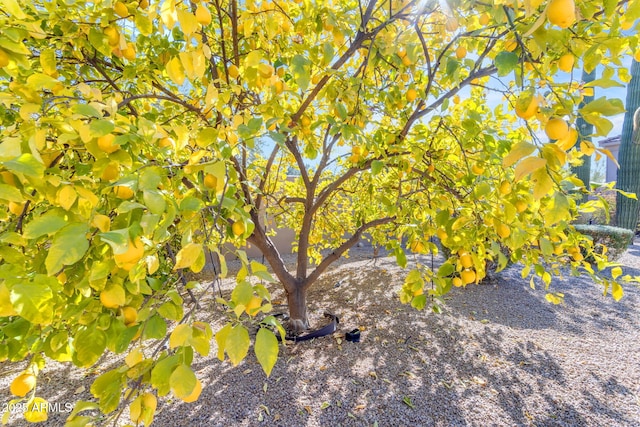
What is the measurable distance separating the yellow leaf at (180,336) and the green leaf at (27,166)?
0.37 m

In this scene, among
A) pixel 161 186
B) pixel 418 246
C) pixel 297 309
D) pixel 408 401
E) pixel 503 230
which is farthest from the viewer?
pixel 297 309

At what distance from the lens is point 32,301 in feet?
1.64

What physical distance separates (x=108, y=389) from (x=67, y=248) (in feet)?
1.15

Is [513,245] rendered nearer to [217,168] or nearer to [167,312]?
[217,168]

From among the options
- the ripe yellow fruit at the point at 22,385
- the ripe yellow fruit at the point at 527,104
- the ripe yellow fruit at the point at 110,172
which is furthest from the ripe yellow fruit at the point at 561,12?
the ripe yellow fruit at the point at 22,385

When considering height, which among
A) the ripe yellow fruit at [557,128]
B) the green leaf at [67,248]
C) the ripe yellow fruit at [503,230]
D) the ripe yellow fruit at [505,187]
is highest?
the ripe yellow fruit at [557,128]

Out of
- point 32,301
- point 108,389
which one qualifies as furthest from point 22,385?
point 32,301

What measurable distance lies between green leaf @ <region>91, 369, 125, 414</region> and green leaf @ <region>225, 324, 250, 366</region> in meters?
0.27

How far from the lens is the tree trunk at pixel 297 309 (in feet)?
9.53

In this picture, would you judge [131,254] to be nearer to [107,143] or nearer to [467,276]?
[107,143]

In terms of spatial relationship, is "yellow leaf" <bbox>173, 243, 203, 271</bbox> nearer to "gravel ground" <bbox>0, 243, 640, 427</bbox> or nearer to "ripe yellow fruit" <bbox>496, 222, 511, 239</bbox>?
"ripe yellow fruit" <bbox>496, 222, 511, 239</bbox>

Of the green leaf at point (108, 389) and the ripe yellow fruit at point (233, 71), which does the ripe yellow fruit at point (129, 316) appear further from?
the ripe yellow fruit at point (233, 71)

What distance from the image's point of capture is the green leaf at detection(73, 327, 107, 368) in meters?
0.75

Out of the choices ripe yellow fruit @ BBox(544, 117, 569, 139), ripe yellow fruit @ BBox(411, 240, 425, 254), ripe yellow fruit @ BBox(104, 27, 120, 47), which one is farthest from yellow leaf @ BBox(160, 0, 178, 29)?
ripe yellow fruit @ BBox(411, 240, 425, 254)
